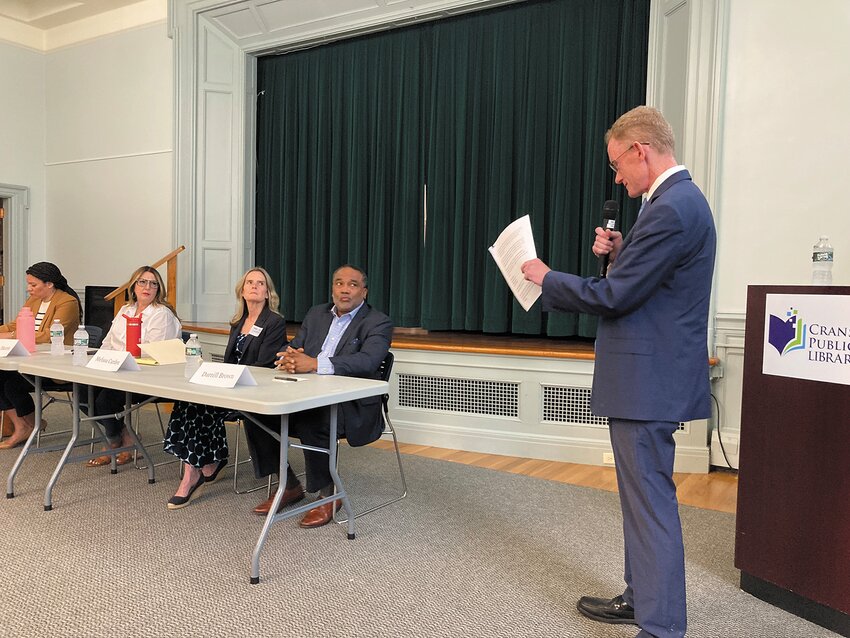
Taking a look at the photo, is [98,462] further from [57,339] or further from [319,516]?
[319,516]

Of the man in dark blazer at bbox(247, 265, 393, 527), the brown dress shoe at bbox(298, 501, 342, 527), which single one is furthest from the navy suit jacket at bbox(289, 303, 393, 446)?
the brown dress shoe at bbox(298, 501, 342, 527)

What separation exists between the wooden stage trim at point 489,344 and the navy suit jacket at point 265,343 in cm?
129

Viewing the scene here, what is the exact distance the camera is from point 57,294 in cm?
425

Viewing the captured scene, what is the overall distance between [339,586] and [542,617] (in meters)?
0.66

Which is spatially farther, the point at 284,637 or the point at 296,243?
the point at 296,243

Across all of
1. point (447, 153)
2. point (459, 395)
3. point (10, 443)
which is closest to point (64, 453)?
point (10, 443)

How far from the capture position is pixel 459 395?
441cm

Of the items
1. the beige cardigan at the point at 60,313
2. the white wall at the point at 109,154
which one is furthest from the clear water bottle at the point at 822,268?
the white wall at the point at 109,154

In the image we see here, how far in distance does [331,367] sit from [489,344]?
181 cm

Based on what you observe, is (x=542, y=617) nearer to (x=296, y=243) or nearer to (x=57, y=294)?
(x=57, y=294)

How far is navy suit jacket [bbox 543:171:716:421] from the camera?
1.70 meters

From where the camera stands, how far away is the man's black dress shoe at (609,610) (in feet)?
6.79

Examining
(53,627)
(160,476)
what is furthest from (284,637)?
(160,476)

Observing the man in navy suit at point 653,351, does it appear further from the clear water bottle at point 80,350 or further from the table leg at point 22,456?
the table leg at point 22,456
